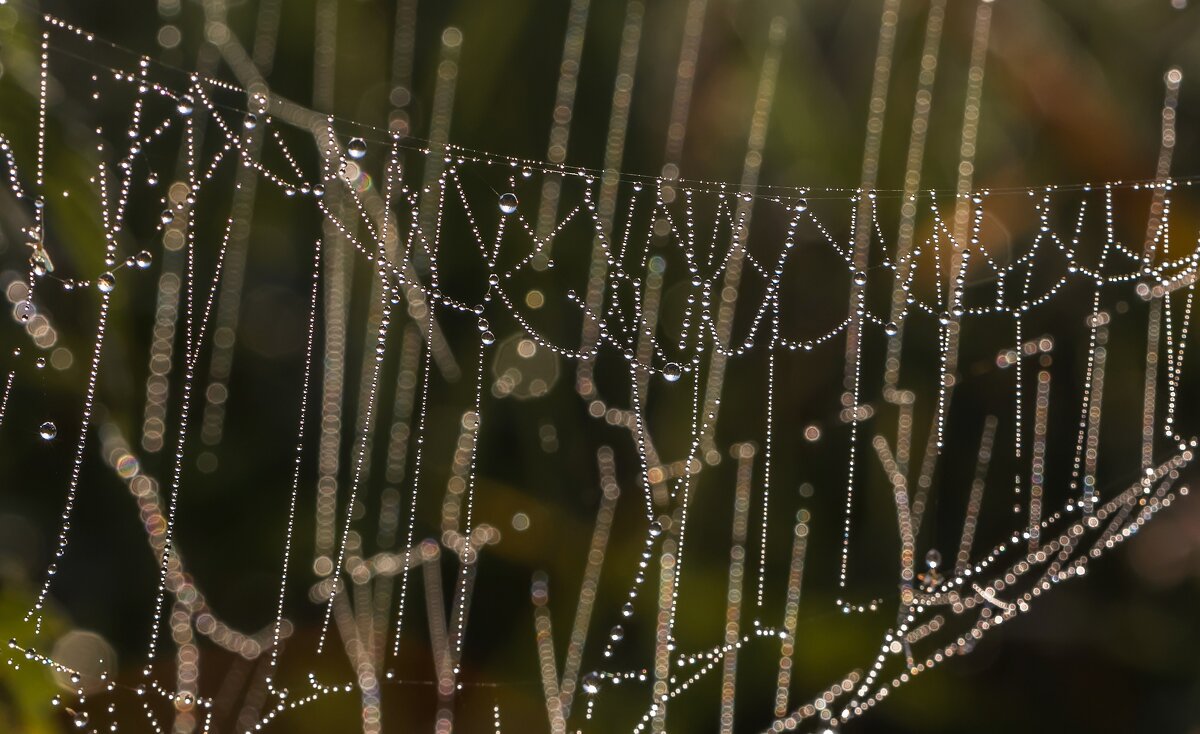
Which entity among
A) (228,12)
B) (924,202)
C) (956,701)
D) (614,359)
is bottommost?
(956,701)

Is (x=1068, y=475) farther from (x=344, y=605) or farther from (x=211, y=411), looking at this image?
(x=211, y=411)

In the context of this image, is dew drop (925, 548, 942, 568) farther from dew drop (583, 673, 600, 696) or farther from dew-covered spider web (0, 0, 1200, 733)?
dew drop (583, 673, 600, 696)

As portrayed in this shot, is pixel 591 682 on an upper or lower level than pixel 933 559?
lower

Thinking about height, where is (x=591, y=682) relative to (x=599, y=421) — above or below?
below

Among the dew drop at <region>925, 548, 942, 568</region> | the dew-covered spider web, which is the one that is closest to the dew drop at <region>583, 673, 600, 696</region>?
the dew-covered spider web

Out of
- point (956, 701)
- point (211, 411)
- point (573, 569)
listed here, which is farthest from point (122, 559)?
point (956, 701)

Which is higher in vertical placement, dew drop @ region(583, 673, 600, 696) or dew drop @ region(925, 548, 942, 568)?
dew drop @ region(925, 548, 942, 568)

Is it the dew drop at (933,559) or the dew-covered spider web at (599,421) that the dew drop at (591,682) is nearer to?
the dew-covered spider web at (599,421)

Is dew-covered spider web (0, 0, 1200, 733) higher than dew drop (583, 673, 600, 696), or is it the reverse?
dew-covered spider web (0, 0, 1200, 733)
